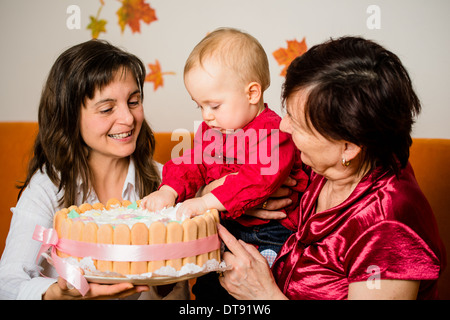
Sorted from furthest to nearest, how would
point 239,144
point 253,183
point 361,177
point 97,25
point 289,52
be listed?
point 97,25, point 289,52, point 239,144, point 253,183, point 361,177

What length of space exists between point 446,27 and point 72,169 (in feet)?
7.98

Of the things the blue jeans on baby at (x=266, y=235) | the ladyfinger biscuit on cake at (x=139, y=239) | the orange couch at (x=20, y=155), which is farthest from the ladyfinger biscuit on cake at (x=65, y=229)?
the orange couch at (x=20, y=155)

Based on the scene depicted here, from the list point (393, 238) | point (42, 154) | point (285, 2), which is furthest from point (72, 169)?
point (285, 2)

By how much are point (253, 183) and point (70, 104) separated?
0.94 m

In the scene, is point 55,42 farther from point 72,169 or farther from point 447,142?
point 447,142

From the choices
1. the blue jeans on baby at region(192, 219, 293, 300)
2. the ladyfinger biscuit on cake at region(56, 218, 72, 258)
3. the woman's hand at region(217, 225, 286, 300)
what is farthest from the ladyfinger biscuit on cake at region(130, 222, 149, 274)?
the blue jeans on baby at region(192, 219, 293, 300)

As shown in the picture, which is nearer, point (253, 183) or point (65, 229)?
point (65, 229)

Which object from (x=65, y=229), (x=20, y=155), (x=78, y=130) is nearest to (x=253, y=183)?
(x=65, y=229)

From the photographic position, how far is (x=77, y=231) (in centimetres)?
126

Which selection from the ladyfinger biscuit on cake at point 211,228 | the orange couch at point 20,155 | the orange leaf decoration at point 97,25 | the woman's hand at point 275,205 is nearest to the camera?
the ladyfinger biscuit on cake at point 211,228

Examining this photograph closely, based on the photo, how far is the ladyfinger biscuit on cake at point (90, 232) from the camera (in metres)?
1.23

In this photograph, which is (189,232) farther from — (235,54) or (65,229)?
(235,54)

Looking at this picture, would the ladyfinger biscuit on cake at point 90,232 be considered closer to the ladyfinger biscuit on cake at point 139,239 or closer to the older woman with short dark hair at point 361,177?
the ladyfinger biscuit on cake at point 139,239

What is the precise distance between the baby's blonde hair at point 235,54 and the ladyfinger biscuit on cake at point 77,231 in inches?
28.6
